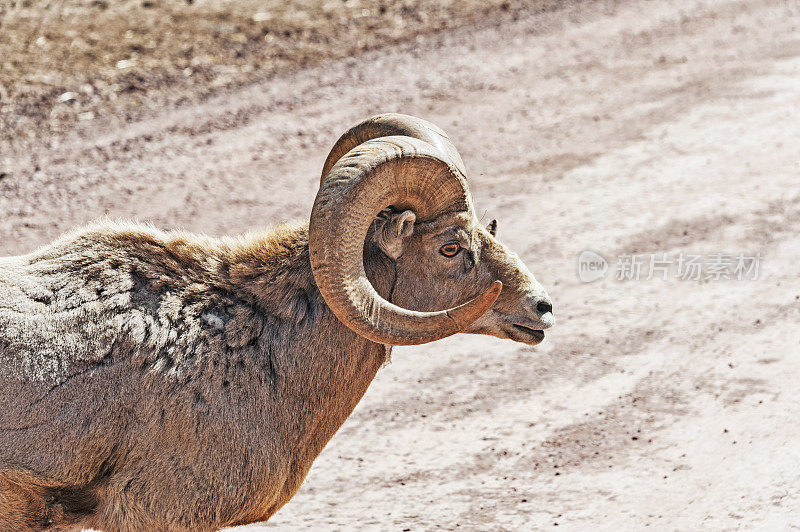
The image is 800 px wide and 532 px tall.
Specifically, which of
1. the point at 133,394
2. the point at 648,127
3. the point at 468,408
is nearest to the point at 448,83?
the point at 648,127

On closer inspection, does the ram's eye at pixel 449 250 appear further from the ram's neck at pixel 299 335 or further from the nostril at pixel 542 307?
the nostril at pixel 542 307

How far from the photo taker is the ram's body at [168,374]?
6.91 m

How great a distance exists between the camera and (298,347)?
24.5 ft

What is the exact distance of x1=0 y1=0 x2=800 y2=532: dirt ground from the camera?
9859 millimetres

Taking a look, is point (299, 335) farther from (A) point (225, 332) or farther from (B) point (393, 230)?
(B) point (393, 230)

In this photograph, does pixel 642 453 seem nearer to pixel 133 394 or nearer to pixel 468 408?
pixel 468 408

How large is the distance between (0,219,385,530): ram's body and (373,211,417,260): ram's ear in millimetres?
624

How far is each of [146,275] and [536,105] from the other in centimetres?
1220

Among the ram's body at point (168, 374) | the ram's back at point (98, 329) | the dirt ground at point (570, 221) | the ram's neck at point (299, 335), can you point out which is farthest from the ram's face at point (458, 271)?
the dirt ground at point (570, 221)

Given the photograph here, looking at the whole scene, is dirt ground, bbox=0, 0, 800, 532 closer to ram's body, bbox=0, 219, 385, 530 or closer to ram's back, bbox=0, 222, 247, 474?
ram's body, bbox=0, 219, 385, 530

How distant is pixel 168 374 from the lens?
23.3ft

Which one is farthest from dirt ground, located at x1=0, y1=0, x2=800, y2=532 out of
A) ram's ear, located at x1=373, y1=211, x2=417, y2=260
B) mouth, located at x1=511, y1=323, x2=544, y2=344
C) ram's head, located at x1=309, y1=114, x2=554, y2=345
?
ram's ear, located at x1=373, y1=211, x2=417, y2=260

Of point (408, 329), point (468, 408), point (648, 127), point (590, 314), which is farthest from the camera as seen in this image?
point (648, 127)

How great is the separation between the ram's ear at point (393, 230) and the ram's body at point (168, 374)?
624 mm
